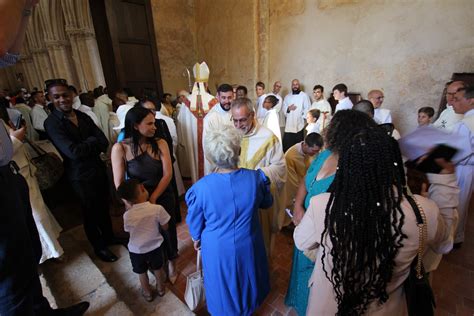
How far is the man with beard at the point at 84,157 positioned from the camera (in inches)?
90.7

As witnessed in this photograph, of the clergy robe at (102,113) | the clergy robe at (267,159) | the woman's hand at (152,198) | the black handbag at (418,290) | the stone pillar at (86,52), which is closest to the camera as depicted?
the black handbag at (418,290)

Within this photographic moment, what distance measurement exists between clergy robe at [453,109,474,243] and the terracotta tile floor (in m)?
0.37

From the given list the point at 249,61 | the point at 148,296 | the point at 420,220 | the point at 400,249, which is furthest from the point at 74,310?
the point at 249,61

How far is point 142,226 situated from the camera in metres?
2.02

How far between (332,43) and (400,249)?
720cm

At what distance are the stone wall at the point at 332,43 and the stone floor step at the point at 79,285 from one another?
732cm

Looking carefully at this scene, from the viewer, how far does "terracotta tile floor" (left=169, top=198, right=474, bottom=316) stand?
2.29 meters

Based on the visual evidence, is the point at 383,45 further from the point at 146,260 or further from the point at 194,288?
the point at 146,260

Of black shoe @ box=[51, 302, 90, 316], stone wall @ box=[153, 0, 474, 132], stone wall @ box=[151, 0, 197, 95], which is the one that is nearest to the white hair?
black shoe @ box=[51, 302, 90, 316]

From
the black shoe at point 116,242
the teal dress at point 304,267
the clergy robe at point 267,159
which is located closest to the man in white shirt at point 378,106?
the clergy robe at point 267,159

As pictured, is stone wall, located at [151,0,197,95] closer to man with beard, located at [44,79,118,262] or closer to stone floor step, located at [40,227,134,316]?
man with beard, located at [44,79,118,262]

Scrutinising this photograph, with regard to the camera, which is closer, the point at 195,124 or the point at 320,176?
the point at 320,176

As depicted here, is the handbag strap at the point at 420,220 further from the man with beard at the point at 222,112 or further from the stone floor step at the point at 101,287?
the man with beard at the point at 222,112

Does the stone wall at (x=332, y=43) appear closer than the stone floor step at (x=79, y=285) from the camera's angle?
No
